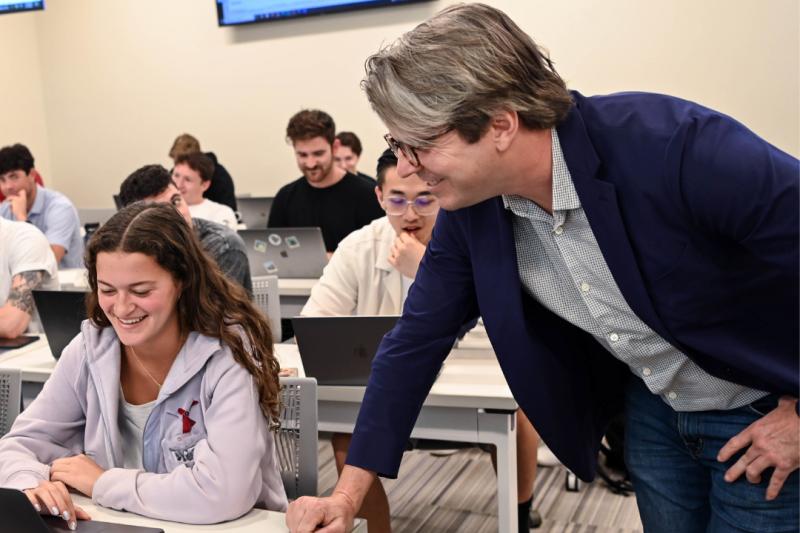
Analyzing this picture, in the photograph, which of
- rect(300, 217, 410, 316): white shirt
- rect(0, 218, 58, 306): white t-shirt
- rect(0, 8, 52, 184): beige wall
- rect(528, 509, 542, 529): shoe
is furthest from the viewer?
rect(0, 8, 52, 184): beige wall

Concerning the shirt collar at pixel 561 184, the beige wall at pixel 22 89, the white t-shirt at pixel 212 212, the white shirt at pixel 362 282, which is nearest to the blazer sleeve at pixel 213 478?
the shirt collar at pixel 561 184

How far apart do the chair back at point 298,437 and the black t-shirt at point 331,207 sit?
2640 millimetres

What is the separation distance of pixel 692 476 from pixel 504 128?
584 mm

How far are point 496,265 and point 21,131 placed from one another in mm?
6844

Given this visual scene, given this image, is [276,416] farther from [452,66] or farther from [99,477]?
[452,66]

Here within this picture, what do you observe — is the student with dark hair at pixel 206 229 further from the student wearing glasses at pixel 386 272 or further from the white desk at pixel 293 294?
the white desk at pixel 293 294

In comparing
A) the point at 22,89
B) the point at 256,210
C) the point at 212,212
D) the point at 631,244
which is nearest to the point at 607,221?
the point at 631,244

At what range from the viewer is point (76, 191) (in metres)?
7.21

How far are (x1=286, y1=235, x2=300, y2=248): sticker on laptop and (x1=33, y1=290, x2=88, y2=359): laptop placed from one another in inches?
53.4

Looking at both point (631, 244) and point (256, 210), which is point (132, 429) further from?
point (256, 210)

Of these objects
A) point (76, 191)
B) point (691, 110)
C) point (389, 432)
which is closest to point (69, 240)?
point (76, 191)

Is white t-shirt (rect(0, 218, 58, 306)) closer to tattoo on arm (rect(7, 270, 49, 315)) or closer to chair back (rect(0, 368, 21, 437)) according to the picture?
tattoo on arm (rect(7, 270, 49, 315))

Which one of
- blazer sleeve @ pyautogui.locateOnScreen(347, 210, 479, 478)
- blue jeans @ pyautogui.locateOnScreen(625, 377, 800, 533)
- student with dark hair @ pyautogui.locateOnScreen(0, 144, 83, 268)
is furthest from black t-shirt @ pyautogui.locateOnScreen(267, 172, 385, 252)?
blue jeans @ pyautogui.locateOnScreen(625, 377, 800, 533)

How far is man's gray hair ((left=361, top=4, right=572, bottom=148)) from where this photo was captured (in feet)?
3.22
